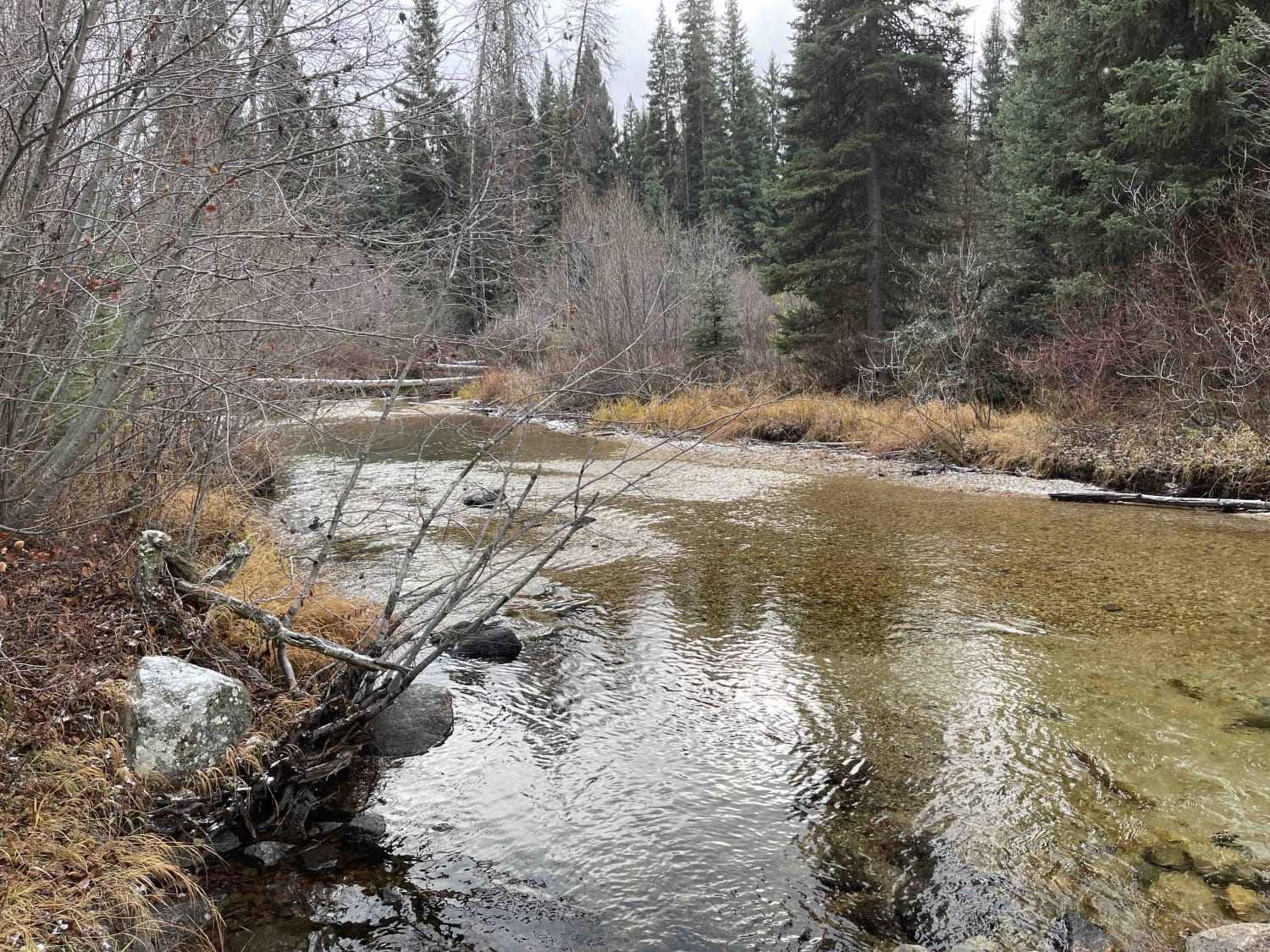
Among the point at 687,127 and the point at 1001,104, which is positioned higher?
the point at 687,127

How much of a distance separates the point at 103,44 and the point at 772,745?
17.5 ft

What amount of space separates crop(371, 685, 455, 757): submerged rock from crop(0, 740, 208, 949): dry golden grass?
48.2 inches

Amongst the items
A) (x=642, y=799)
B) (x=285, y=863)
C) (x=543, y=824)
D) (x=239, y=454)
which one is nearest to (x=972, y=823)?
(x=642, y=799)

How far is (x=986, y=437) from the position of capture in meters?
12.6

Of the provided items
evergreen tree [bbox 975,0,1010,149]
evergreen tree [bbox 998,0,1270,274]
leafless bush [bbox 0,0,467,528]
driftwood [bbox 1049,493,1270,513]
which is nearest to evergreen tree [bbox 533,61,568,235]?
leafless bush [bbox 0,0,467,528]

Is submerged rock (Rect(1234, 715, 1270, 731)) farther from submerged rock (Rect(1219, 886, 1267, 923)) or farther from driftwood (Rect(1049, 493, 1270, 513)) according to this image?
driftwood (Rect(1049, 493, 1270, 513))

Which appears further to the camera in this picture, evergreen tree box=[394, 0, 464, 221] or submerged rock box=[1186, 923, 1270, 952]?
evergreen tree box=[394, 0, 464, 221]

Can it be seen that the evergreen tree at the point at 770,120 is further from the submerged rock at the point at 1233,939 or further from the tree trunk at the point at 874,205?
the submerged rock at the point at 1233,939

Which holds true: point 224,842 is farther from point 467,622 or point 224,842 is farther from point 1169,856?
point 1169,856

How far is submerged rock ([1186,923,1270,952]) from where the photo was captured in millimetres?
2574

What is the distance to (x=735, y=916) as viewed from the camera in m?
3.05

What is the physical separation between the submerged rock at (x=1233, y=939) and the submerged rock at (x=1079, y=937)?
0.26 m

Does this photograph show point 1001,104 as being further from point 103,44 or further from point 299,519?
point 103,44

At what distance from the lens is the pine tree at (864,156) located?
57.5 feet
